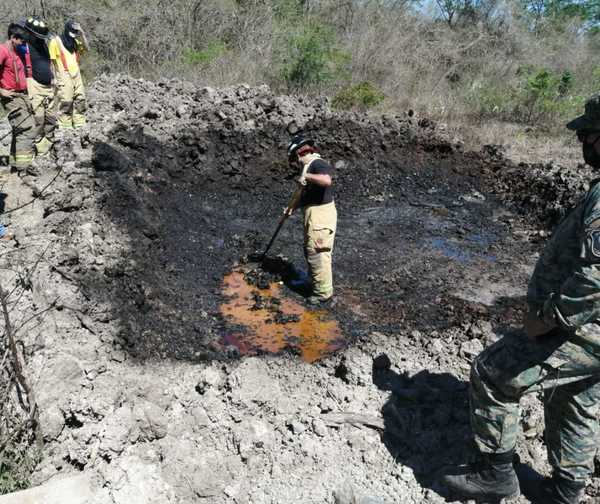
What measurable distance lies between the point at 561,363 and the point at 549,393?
0.55 m

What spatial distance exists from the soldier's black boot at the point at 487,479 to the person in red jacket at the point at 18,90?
623 cm

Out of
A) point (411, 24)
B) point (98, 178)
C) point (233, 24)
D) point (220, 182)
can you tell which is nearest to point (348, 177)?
point (220, 182)

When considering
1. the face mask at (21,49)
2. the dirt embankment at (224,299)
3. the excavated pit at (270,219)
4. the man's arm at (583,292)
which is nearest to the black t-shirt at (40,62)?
the face mask at (21,49)

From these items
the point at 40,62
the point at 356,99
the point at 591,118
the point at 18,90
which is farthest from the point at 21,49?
the point at 591,118

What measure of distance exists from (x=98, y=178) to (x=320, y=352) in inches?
144

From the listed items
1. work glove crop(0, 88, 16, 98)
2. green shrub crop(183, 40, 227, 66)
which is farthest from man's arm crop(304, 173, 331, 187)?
green shrub crop(183, 40, 227, 66)

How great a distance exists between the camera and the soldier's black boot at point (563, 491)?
2.98 m

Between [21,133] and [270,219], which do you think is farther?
[270,219]

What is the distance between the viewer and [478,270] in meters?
6.42

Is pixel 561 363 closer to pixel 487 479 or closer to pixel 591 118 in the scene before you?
pixel 487 479

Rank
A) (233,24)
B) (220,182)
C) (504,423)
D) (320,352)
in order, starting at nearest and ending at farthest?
(504,423) < (320,352) < (220,182) < (233,24)

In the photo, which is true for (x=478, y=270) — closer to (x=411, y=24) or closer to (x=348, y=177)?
(x=348, y=177)

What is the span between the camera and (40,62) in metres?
7.38

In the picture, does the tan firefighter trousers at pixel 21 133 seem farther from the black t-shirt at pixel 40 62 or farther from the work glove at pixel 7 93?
the black t-shirt at pixel 40 62
